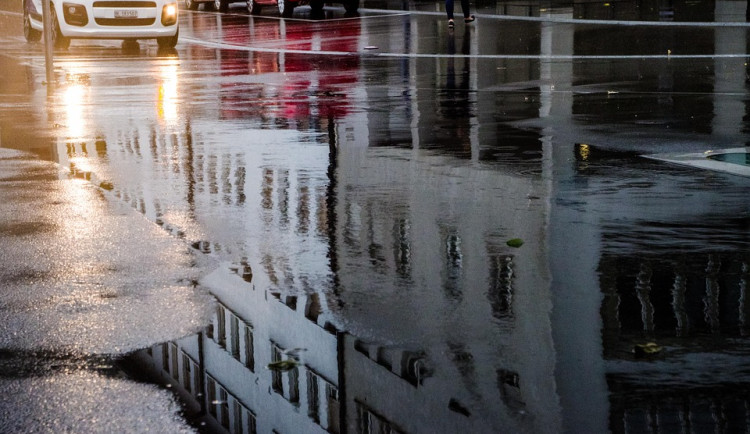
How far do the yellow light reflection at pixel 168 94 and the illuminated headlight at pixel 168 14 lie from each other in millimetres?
3826

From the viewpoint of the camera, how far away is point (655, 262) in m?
6.99

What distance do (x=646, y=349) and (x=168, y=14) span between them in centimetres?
2188

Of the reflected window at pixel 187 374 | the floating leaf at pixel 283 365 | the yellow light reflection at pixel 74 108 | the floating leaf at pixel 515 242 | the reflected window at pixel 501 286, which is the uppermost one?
the yellow light reflection at pixel 74 108

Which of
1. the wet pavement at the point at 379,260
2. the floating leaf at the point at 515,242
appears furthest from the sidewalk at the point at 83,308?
the floating leaf at the point at 515,242

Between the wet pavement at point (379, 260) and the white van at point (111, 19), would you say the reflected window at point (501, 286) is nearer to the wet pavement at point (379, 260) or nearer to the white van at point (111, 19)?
the wet pavement at point (379, 260)

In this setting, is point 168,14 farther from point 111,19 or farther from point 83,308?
point 83,308

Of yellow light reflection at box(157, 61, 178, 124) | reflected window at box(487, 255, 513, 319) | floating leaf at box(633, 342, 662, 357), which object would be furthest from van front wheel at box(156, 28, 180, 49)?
floating leaf at box(633, 342, 662, 357)

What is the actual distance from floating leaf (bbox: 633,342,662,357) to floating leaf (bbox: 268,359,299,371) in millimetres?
1313

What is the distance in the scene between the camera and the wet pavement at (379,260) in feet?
15.9

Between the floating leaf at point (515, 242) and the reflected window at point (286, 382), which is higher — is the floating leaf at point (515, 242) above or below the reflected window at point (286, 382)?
above

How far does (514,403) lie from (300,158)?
6.64 m

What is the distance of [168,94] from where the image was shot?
17000mm

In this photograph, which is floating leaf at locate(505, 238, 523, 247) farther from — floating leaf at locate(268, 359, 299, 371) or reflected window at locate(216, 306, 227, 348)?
floating leaf at locate(268, 359, 299, 371)

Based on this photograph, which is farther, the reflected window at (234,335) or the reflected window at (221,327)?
the reflected window at (221,327)
